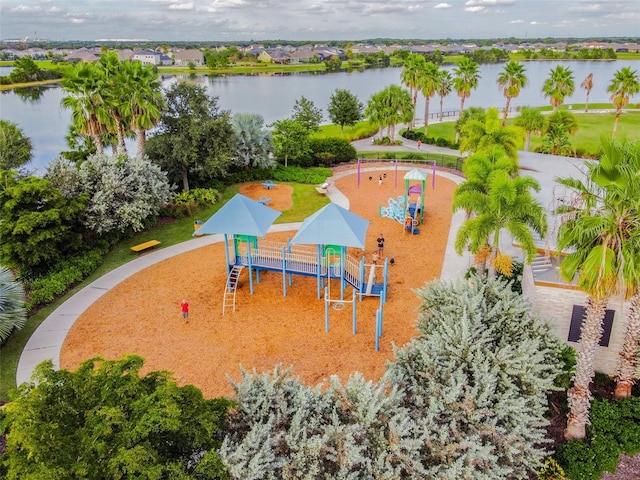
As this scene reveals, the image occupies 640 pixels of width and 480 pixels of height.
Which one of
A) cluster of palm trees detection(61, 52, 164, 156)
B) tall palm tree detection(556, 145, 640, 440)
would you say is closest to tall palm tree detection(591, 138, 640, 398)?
tall palm tree detection(556, 145, 640, 440)

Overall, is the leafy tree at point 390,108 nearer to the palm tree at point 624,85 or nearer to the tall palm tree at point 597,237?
the palm tree at point 624,85

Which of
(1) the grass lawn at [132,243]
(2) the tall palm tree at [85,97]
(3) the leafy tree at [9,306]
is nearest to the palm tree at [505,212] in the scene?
(1) the grass lawn at [132,243]

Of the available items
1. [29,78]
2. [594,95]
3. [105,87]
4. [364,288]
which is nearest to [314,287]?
[364,288]

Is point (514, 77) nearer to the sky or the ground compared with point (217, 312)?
nearer to the sky

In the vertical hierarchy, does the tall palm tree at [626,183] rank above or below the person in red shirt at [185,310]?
above

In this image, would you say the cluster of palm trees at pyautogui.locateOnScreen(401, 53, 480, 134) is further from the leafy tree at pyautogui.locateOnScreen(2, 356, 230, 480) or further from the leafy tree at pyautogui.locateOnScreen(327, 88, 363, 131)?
the leafy tree at pyautogui.locateOnScreen(2, 356, 230, 480)

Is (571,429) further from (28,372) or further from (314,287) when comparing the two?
(28,372)
